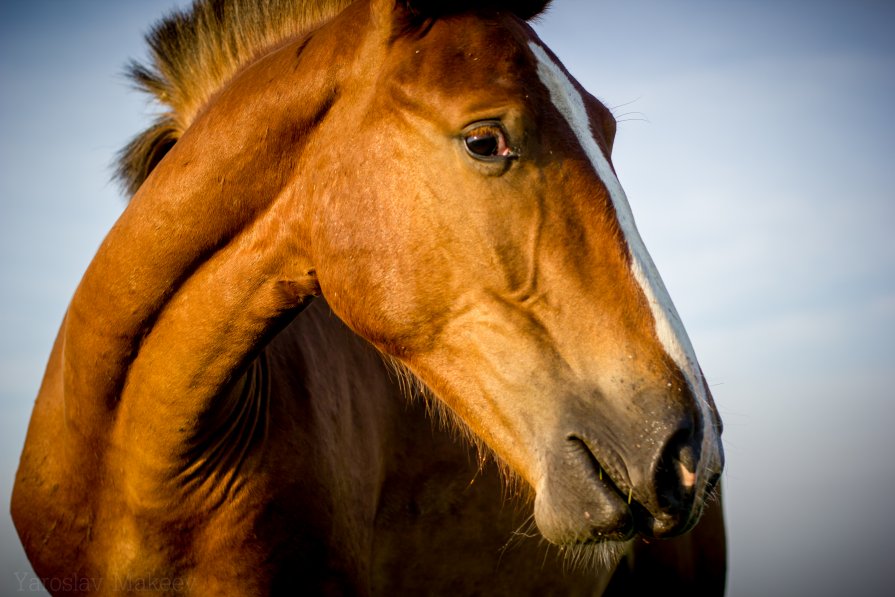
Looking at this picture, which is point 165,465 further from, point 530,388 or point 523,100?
point 523,100

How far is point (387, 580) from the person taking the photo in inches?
138

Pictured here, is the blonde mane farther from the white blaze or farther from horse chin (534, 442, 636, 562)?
horse chin (534, 442, 636, 562)

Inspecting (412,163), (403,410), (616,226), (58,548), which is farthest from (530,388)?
(58,548)

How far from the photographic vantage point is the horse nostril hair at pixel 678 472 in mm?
1993

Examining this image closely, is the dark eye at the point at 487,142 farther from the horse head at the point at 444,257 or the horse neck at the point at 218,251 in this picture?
the horse neck at the point at 218,251

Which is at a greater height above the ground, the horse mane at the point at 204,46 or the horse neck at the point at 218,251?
the horse mane at the point at 204,46

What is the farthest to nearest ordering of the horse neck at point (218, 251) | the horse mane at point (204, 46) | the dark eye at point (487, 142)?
the horse mane at point (204, 46)
the horse neck at point (218, 251)
the dark eye at point (487, 142)

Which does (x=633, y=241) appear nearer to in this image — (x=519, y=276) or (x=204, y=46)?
(x=519, y=276)

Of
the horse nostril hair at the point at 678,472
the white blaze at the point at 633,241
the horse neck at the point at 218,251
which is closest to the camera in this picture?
the horse nostril hair at the point at 678,472

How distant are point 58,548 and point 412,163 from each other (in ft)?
6.63

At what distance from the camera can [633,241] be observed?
2258 mm

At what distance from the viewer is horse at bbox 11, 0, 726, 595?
2.15 meters

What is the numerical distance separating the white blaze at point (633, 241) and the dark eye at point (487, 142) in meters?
0.22

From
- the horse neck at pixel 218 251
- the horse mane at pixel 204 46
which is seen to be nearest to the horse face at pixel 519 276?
the horse neck at pixel 218 251
